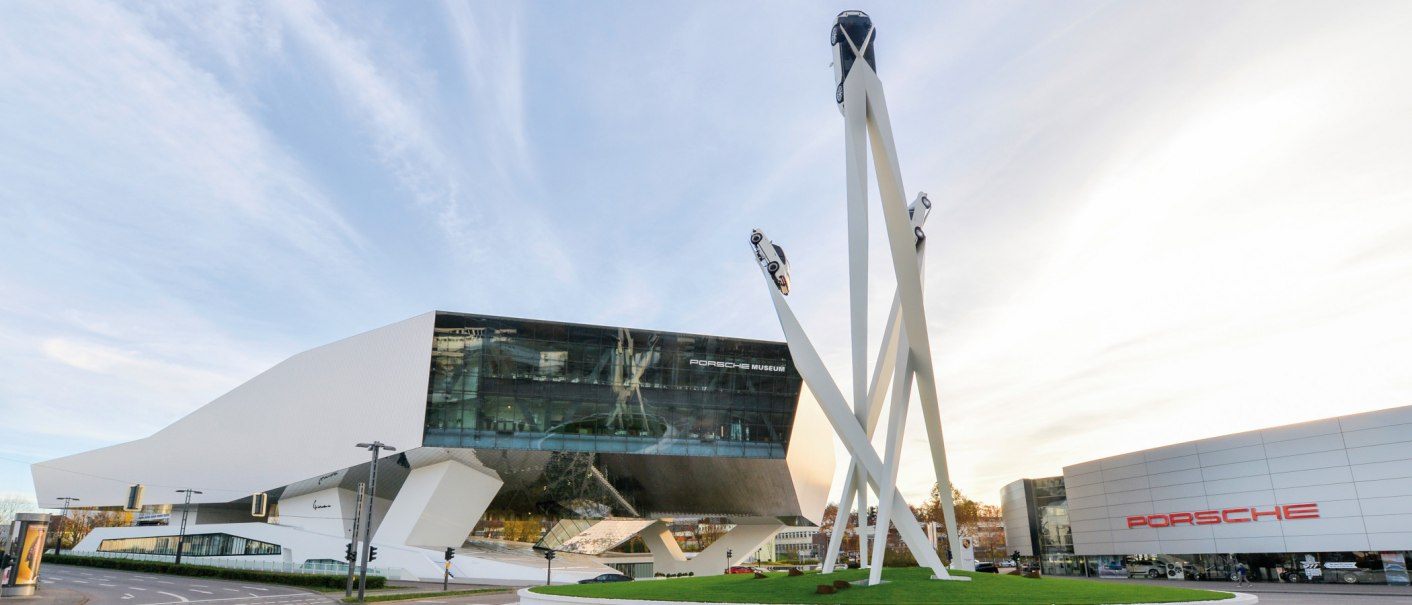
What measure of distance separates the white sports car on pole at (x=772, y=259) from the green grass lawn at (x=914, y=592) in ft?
31.3

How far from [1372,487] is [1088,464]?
17.1m

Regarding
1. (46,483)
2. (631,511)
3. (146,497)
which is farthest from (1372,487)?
(46,483)

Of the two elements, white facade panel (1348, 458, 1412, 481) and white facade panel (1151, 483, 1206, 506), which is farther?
white facade panel (1151, 483, 1206, 506)

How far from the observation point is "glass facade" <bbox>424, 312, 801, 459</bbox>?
50.1m

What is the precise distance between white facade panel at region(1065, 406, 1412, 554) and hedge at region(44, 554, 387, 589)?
43.6 meters

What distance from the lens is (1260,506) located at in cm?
4056

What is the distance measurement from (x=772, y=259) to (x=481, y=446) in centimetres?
3123

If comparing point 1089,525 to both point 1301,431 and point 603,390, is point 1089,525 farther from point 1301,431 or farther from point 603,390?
point 603,390

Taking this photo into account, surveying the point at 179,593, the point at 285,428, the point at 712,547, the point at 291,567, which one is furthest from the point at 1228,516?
the point at 285,428

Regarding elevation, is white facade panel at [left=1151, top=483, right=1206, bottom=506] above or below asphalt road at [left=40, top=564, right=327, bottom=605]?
above

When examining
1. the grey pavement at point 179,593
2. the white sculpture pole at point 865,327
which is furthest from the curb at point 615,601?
the grey pavement at point 179,593

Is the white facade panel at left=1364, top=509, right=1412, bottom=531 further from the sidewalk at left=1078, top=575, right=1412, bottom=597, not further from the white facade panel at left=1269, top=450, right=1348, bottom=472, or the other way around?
the white facade panel at left=1269, top=450, right=1348, bottom=472

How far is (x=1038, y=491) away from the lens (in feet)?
199

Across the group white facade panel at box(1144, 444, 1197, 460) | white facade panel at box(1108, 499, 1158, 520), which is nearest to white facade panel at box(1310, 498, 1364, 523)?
white facade panel at box(1144, 444, 1197, 460)
